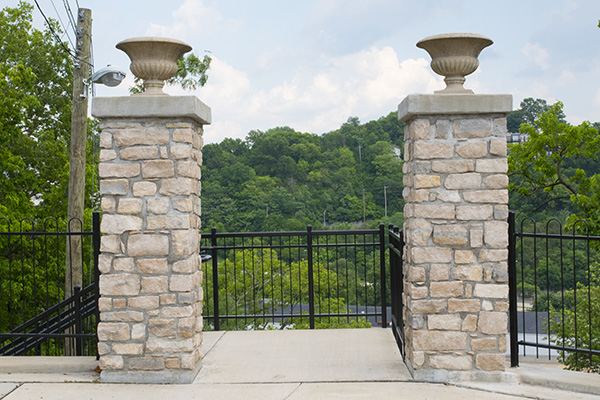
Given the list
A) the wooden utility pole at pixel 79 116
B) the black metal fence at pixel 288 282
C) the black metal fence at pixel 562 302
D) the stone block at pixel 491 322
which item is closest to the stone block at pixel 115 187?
the black metal fence at pixel 288 282

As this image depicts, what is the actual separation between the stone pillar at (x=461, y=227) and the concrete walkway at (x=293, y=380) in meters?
0.52

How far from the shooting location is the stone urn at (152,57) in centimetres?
564

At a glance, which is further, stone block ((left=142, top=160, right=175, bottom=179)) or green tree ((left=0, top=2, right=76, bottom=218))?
green tree ((left=0, top=2, right=76, bottom=218))

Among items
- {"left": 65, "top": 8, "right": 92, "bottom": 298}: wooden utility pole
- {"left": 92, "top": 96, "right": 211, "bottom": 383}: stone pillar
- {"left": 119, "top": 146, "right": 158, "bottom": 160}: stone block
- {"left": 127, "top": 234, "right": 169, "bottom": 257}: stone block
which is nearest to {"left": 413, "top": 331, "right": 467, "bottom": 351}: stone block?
{"left": 92, "top": 96, "right": 211, "bottom": 383}: stone pillar

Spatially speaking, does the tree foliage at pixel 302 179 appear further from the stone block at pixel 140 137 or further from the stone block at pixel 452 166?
the stone block at pixel 452 166

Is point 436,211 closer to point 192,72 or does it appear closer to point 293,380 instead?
point 293,380

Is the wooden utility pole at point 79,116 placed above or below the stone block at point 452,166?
above

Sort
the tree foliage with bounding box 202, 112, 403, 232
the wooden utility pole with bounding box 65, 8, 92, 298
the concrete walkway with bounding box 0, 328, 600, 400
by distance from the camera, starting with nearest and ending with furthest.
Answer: the concrete walkway with bounding box 0, 328, 600, 400
the wooden utility pole with bounding box 65, 8, 92, 298
the tree foliage with bounding box 202, 112, 403, 232

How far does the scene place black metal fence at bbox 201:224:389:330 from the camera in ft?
25.8

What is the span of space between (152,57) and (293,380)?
11.4 feet

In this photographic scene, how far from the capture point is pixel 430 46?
5.66 meters

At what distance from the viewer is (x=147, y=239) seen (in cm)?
554

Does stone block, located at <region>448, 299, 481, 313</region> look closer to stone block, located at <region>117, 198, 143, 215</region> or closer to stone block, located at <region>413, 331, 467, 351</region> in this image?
stone block, located at <region>413, 331, 467, 351</region>

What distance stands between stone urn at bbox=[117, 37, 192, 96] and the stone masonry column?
2.36 metres
